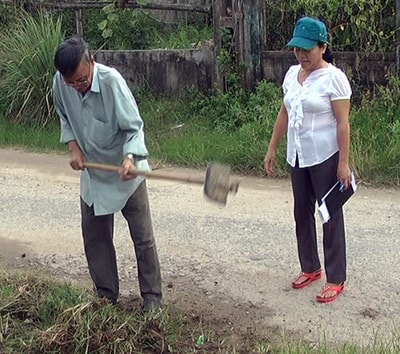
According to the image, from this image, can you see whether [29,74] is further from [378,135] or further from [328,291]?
[328,291]

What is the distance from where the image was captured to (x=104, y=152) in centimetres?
416

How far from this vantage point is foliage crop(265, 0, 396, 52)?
27.7ft

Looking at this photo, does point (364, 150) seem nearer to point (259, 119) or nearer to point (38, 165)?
point (259, 119)

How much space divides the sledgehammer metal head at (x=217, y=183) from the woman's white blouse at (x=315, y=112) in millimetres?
674

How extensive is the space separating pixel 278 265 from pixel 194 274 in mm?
569

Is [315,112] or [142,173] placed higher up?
[315,112]

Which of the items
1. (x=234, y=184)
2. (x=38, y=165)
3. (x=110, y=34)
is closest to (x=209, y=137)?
(x=38, y=165)

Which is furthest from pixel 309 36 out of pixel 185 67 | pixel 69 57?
pixel 185 67

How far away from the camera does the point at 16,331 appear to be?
4.01 meters

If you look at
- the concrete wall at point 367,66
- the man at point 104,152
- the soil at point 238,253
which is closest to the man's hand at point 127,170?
the man at point 104,152

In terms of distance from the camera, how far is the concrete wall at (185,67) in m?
8.59

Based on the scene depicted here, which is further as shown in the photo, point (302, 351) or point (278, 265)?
point (278, 265)

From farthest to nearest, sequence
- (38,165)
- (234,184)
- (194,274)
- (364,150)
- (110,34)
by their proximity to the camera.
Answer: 1. (110,34)
2. (38,165)
3. (364,150)
4. (194,274)
5. (234,184)

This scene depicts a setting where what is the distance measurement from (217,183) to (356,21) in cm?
498
